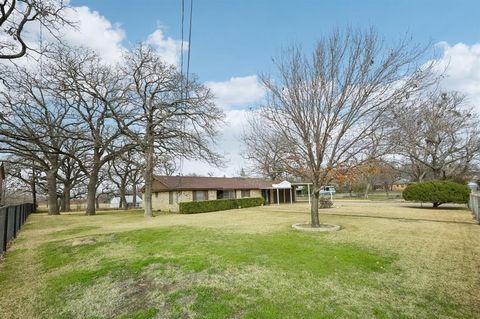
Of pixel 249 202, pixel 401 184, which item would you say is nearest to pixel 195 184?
pixel 249 202

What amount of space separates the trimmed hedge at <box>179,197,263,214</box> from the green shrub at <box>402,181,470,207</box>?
551 inches

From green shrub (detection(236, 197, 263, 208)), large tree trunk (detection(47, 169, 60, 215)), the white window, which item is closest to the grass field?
the white window

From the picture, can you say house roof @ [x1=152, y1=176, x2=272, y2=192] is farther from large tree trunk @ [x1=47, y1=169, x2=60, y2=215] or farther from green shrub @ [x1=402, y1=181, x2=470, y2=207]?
green shrub @ [x1=402, y1=181, x2=470, y2=207]

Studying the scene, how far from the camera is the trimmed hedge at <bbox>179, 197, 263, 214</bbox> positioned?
74.8 feet

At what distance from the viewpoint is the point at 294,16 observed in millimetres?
11336

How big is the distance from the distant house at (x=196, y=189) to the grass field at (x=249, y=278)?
15822 millimetres

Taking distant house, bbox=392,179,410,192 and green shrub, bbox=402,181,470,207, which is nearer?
green shrub, bbox=402,181,470,207

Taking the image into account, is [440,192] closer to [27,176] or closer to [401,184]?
[27,176]

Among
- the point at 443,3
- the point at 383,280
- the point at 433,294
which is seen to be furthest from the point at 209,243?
the point at 443,3

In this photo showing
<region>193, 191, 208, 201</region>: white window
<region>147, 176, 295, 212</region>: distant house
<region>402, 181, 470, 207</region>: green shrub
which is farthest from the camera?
<region>193, 191, 208, 201</region>: white window

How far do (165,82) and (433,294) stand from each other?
65.9 feet

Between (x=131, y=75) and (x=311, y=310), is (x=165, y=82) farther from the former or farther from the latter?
(x=311, y=310)

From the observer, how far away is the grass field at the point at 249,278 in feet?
14.8

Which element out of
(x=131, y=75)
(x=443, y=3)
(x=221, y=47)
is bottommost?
(x=221, y=47)
